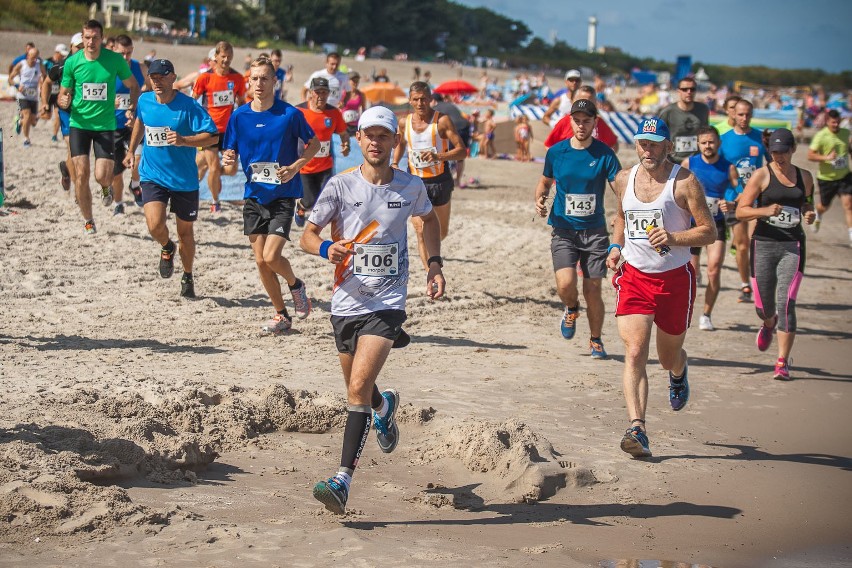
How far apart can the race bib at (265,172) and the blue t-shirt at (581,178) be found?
2.38 metres

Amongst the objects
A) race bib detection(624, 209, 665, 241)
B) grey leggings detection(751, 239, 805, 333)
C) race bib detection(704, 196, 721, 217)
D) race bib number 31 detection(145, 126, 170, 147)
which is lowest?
grey leggings detection(751, 239, 805, 333)

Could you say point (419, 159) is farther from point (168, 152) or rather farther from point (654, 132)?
point (654, 132)

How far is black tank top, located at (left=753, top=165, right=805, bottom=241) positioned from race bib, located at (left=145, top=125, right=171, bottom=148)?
5.55 metres

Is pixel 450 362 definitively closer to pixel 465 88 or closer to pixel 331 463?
pixel 331 463

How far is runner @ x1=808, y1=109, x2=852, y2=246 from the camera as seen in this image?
643 inches

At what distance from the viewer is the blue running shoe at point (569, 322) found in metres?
9.74

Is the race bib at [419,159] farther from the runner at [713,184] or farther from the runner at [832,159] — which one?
the runner at [832,159]

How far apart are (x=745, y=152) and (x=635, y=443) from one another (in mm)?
5966

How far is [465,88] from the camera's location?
136 feet

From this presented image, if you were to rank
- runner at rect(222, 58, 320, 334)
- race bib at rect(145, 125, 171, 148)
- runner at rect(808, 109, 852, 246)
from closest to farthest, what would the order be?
runner at rect(222, 58, 320, 334) < race bib at rect(145, 125, 171, 148) < runner at rect(808, 109, 852, 246)

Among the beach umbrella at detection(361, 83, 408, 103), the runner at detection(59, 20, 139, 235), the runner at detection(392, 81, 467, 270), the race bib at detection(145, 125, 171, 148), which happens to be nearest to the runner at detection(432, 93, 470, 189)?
the runner at detection(392, 81, 467, 270)

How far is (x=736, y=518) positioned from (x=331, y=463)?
2.38 m

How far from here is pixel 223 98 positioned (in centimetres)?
1402

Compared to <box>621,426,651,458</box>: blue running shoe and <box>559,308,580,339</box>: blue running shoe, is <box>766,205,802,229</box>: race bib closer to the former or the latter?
<box>559,308,580,339</box>: blue running shoe
